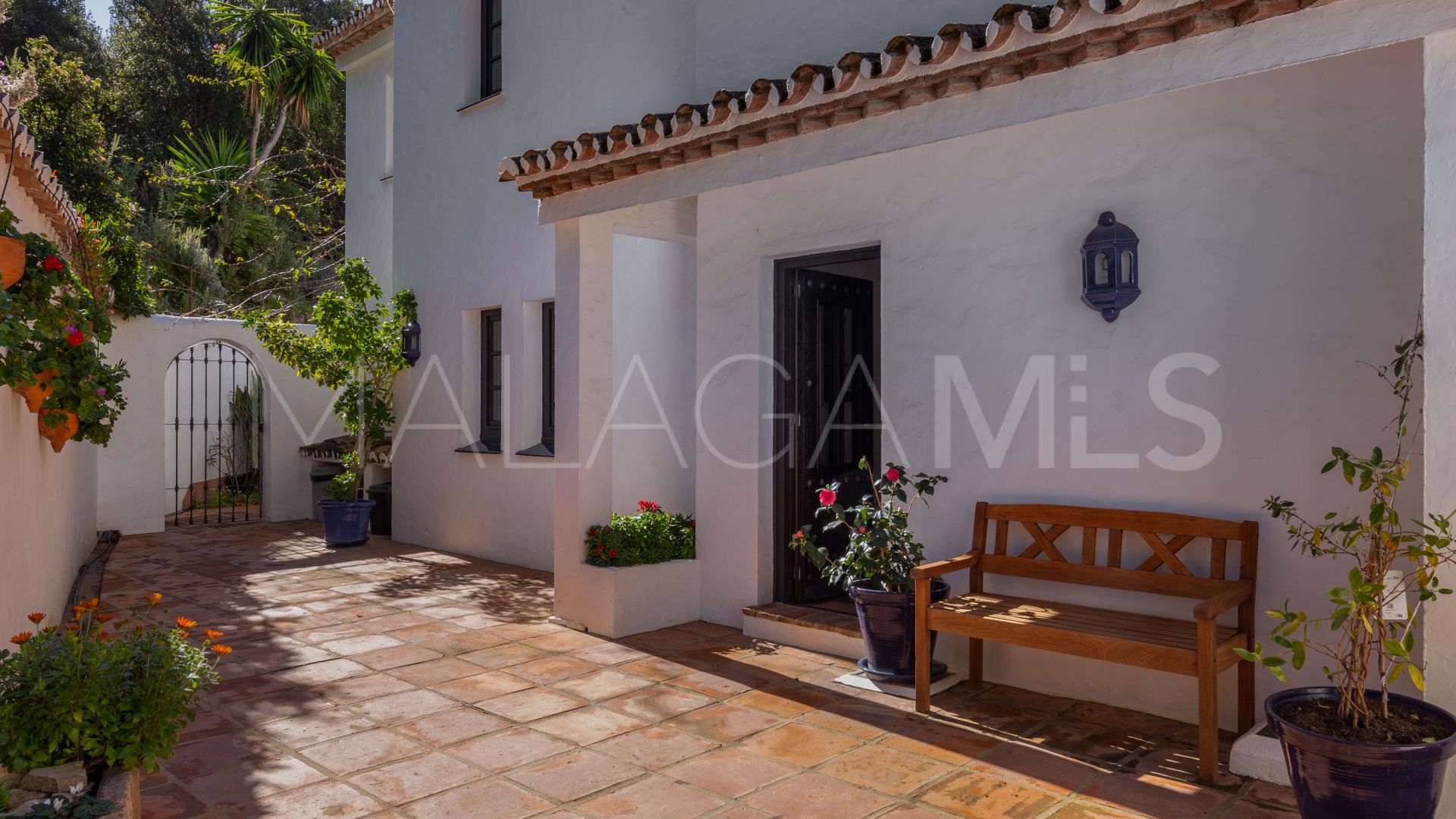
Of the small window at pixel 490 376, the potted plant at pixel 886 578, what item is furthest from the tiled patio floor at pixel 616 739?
the small window at pixel 490 376

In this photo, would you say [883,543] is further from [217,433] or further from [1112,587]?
[217,433]

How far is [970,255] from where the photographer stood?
501 cm

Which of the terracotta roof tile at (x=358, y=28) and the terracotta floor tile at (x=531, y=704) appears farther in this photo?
the terracotta roof tile at (x=358, y=28)

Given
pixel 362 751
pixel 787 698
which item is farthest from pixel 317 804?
pixel 787 698

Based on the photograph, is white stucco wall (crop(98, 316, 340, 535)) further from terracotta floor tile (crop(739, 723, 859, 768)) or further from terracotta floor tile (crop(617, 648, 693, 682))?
terracotta floor tile (crop(739, 723, 859, 768))

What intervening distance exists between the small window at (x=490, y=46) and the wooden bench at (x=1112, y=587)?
6.72 metres

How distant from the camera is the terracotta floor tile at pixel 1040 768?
358 centimetres

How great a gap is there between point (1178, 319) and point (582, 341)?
3542mm

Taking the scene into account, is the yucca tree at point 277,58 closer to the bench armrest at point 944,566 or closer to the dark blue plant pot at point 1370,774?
the bench armrest at point 944,566

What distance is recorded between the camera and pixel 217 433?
44.5 ft

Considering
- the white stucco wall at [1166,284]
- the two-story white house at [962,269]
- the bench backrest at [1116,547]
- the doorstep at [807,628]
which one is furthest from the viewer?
the doorstep at [807,628]

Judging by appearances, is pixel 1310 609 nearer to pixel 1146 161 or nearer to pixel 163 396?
pixel 1146 161

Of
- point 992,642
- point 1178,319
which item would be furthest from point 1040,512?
point 1178,319

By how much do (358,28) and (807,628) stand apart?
9177 millimetres
